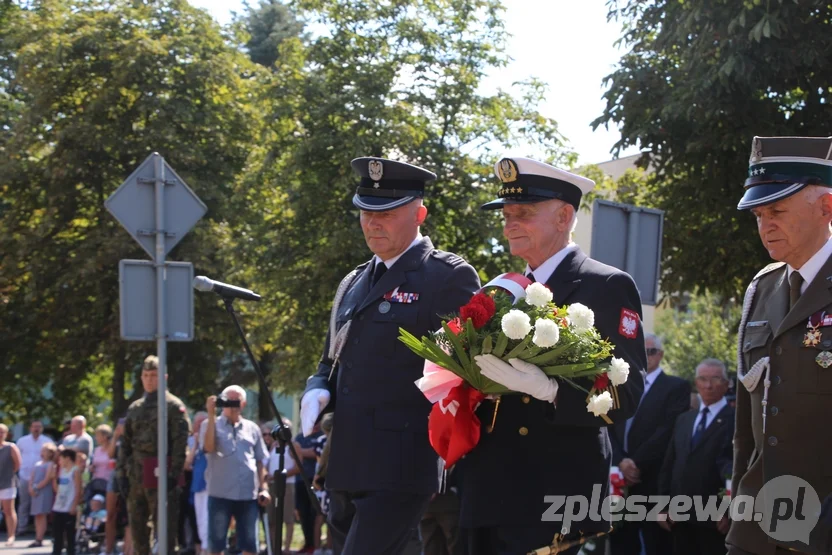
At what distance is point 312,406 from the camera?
18.3 ft

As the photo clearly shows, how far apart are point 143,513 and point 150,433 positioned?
3.26 ft

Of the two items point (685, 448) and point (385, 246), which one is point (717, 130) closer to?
point (685, 448)

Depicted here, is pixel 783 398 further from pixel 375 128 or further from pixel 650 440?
pixel 375 128

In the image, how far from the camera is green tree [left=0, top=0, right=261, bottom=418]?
2645 centimetres

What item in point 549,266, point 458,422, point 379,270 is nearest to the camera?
point 458,422

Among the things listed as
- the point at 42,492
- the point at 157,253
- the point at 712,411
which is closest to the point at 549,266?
the point at 712,411

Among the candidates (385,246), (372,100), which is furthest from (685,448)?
(372,100)

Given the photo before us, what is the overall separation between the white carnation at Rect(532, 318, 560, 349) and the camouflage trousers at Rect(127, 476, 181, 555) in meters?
9.60

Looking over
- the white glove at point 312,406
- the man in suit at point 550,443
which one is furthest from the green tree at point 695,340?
the man in suit at point 550,443

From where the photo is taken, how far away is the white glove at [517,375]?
4.12 metres

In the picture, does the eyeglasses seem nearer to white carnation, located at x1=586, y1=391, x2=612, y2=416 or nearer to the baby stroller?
white carnation, located at x1=586, y1=391, x2=612, y2=416

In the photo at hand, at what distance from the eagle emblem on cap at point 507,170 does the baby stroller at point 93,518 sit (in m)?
12.7

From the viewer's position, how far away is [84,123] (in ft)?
86.6

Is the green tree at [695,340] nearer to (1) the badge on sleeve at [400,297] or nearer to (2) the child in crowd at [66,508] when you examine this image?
(2) the child in crowd at [66,508]
